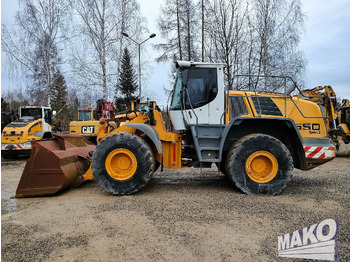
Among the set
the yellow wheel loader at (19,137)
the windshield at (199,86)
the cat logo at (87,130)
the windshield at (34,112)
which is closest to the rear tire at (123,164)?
the windshield at (199,86)

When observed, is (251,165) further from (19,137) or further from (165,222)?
(19,137)

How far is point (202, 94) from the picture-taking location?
5375 mm

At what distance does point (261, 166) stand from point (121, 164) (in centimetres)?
281

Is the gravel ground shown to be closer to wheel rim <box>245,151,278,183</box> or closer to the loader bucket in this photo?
the loader bucket

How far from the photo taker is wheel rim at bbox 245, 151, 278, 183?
16.6ft

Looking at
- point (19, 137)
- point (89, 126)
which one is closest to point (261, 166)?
point (19, 137)

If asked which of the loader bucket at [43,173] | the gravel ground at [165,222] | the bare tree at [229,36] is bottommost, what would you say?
the gravel ground at [165,222]

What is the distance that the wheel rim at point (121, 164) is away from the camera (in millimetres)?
5086

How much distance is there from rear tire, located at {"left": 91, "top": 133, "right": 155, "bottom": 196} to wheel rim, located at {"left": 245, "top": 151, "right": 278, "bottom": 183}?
1945mm

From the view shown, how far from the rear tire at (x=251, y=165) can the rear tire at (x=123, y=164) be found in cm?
166

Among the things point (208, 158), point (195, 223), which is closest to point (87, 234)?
point (195, 223)

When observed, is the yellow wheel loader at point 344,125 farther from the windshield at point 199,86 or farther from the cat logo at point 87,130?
the cat logo at point 87,130

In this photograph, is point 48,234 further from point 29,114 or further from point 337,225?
point 29,114

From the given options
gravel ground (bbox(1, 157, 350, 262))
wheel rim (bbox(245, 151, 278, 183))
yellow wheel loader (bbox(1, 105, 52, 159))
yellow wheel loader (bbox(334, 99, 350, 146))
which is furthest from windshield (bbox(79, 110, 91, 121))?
yellow wheel loader (bbox(334, 99, 350, 146))
